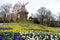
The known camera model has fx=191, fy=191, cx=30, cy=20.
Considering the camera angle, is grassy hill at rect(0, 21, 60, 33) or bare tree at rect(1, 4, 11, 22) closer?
grassy hill at rect(0, 21, 60, 33)

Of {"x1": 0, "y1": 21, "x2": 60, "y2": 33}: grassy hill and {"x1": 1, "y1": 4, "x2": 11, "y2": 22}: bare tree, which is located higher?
{"x1": 1, "y1": 4, "x2": 11, "y2": 22}: bare tree

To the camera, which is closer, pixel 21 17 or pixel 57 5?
pixel 21 17

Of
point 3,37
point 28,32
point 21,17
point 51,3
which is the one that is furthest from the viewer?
point 51,3

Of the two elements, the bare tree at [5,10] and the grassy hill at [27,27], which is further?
the bare tree at [5,10]

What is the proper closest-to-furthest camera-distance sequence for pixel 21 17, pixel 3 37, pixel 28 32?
pixel 3 37 < pixel 28 32 < pixel 21 17

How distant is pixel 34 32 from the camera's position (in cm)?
555

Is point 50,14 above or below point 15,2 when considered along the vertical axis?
below

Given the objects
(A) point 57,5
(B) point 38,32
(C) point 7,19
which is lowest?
(B) point 38,32

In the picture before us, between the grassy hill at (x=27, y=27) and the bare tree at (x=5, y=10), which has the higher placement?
the bare tree at (x=5, y=10)

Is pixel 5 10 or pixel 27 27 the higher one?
pixel 5 10

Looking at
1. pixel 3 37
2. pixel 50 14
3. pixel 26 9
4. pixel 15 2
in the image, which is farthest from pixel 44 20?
pixel 3 37

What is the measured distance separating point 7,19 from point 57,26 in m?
1.57

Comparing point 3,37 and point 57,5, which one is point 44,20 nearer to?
point 57,5

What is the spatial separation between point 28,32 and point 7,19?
2.44ft
